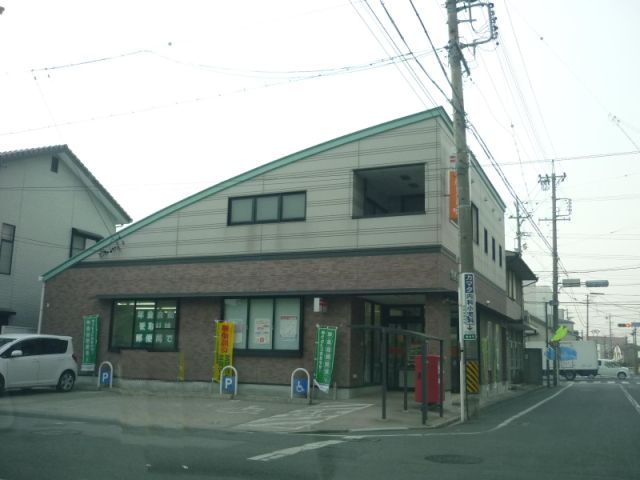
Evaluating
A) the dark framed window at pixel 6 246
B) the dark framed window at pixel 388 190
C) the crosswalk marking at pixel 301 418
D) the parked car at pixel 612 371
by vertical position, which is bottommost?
the crosswalk marking at pixel 301 418

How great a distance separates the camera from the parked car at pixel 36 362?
1788 cm

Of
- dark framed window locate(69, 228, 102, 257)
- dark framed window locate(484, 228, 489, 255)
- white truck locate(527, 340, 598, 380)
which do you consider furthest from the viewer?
white truck locate(527, 340, 598, 380)

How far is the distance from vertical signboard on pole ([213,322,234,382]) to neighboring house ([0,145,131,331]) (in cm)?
1016

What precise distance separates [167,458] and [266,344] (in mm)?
10555

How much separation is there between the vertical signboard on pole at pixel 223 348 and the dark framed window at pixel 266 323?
0.26 metres

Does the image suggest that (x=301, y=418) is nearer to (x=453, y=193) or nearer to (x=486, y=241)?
(x=453, y=193)

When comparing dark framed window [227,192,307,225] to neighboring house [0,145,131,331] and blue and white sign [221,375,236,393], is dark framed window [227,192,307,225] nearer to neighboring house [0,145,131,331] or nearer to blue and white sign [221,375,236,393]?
blue and white sign [221,375,236,393]

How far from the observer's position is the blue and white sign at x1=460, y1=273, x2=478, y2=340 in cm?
1576

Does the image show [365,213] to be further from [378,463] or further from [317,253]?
[378,463]

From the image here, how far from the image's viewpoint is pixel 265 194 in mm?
20922

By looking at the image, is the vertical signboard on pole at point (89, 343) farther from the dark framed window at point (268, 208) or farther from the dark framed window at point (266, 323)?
the dark framed window at point (268, 208)

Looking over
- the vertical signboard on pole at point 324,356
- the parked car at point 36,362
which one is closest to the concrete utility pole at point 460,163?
the vertical signboard on pole at point 324,356

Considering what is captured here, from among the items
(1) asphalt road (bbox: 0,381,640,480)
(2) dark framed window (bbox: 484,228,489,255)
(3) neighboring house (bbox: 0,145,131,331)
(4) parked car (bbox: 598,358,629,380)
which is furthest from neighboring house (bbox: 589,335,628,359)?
(1) asphalt road (bbox: 0,381,640,480)

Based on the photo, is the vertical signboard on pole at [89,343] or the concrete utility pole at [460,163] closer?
the concrete utility pole at [460,163]
